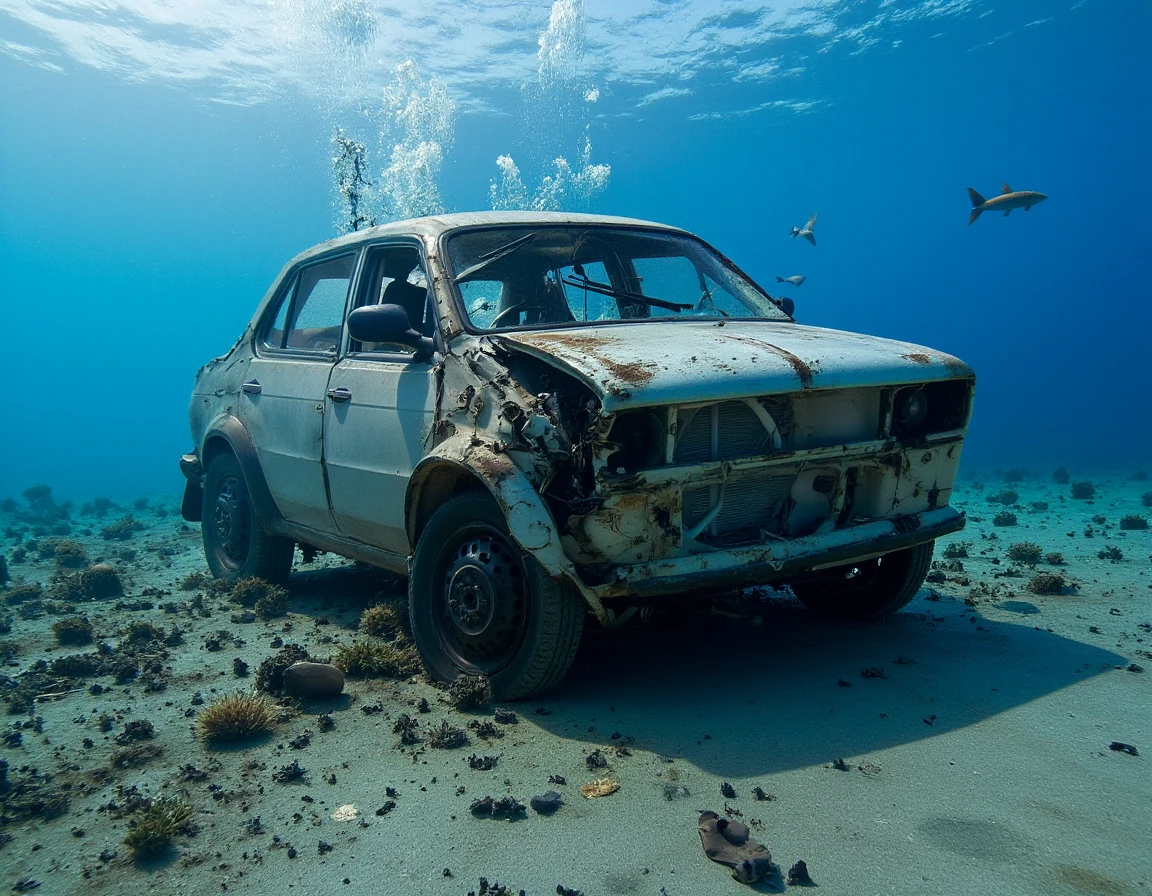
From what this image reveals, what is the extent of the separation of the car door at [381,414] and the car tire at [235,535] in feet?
4.44

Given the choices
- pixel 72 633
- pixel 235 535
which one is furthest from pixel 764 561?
pixel 72 633

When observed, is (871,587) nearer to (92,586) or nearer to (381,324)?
(381,324)

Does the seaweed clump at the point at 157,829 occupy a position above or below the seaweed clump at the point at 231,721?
above

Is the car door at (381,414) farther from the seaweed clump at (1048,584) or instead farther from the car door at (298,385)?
the seaweed clump at (1048,584)

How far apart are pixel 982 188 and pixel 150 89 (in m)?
133

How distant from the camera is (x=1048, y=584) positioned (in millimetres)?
5504

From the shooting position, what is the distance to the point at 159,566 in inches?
342

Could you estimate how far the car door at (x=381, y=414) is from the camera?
4152 millimetres

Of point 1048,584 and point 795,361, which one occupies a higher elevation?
point 795,361

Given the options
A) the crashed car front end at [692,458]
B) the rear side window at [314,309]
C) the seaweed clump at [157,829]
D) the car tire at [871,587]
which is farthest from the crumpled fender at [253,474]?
the car tire at [871,587]

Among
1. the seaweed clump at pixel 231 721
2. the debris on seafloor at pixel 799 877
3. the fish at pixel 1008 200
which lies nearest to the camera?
the debris on seafloor at pixel 799 877

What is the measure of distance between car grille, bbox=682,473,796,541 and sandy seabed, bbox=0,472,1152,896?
74cm

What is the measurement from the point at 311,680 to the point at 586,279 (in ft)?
8.01

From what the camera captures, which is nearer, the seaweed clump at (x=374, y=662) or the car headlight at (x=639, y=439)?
the car headlight at (x=639, y=439)
